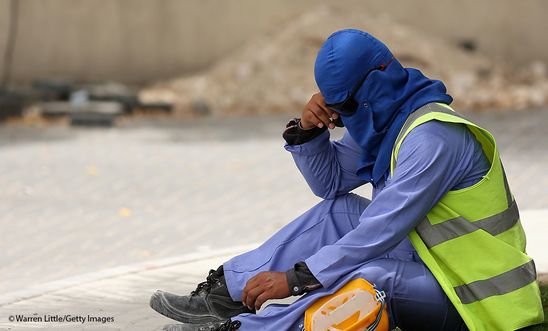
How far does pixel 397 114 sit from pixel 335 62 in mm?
301

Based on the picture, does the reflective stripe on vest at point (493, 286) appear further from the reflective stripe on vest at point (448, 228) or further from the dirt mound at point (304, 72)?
the dirt mound at point (304, 72)

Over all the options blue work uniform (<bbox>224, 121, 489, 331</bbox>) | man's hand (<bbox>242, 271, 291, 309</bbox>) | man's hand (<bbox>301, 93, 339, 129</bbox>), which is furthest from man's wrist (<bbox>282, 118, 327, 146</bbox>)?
man's hand (<bbox>242, 271, 291, 309</bbox>)

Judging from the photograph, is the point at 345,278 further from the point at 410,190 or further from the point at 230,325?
the point at 230,325

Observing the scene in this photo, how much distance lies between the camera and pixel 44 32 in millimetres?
18172

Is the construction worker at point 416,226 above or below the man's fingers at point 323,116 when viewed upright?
below

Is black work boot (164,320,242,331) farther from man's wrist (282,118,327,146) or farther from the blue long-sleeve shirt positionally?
man's wrist (282,118,327,146)

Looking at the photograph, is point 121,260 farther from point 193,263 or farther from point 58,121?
point 58,121

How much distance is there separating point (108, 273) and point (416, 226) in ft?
8.79

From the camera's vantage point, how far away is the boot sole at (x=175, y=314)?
16.0ft

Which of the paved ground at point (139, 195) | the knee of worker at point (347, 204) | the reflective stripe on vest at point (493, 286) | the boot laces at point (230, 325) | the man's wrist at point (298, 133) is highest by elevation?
the paved ground at point (139, 195)

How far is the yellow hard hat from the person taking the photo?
425cm

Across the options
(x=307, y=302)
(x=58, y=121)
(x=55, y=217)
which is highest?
(x=58, y=121)

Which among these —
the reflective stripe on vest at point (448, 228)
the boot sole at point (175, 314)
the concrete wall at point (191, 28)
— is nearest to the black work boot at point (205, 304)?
the boot sole at point (175, 314)

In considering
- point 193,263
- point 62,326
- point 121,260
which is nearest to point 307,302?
point 62,326
